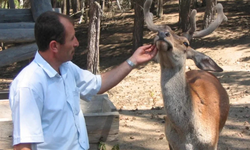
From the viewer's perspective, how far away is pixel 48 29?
248cm

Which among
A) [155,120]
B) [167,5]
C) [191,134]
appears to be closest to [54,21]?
[191,134]

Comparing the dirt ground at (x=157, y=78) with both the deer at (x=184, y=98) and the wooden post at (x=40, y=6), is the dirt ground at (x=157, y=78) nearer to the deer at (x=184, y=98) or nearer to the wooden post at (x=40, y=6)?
the deer at (x=184, y=98)

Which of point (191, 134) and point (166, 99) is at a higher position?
point (166, 99)

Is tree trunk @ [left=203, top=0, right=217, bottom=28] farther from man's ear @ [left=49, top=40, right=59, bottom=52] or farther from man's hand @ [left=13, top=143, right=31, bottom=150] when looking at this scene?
man's hand @ [left=13, top=143, right=31, bottom=150]

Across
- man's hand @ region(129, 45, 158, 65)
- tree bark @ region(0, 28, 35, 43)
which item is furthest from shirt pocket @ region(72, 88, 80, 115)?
tree bark @ region(0, 28, 35, 43)

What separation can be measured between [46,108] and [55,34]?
0.52 metres

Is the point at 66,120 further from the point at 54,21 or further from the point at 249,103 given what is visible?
the point at 249,103

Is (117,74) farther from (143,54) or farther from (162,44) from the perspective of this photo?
(162,44)

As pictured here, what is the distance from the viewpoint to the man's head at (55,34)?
248cm

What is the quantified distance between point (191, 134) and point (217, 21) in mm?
1626

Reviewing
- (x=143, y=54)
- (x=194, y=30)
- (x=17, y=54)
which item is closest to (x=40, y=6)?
(x=17, y=54)

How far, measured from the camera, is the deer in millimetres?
3791

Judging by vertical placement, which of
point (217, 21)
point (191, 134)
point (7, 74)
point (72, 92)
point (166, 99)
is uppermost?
point (217, 21)

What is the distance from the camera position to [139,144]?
6.05 meters
